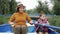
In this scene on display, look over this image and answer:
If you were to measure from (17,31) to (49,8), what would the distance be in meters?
48.0

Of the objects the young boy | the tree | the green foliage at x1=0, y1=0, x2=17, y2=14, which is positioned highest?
the young boy

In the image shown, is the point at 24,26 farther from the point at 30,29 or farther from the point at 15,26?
the point at 30,29

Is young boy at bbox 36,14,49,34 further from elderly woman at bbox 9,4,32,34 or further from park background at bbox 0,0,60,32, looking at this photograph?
park background at bbox 0,0,60,32

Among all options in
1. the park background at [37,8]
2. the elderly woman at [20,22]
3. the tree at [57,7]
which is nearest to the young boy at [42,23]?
the elderly woman at [20,22]

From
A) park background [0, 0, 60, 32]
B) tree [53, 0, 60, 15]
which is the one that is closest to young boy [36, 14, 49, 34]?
park background [0, 0, 60, 32]

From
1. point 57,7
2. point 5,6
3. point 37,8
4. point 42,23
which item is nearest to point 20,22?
point 42,23

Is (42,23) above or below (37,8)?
above

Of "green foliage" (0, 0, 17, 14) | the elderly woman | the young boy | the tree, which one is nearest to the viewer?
the elderly woman

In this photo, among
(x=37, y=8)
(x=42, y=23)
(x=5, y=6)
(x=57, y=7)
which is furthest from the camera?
(x=37, y=8)

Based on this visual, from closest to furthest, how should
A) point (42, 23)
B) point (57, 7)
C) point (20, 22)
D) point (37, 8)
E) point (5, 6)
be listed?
point (20, 22), point (42, 23), point (5, 6), point (57, 7), point (37, 8)

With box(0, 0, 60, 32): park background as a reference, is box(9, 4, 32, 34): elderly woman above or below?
above

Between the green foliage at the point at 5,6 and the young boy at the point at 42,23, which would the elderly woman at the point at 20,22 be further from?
the green foliage at the point at 5,6

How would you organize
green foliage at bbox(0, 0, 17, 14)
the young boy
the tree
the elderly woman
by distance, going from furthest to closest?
the tree, green foliage at bbox(0, 0, 17, 14), the young boy, the elderly woman

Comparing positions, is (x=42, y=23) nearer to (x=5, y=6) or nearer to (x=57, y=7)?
(x=5, y=6)
